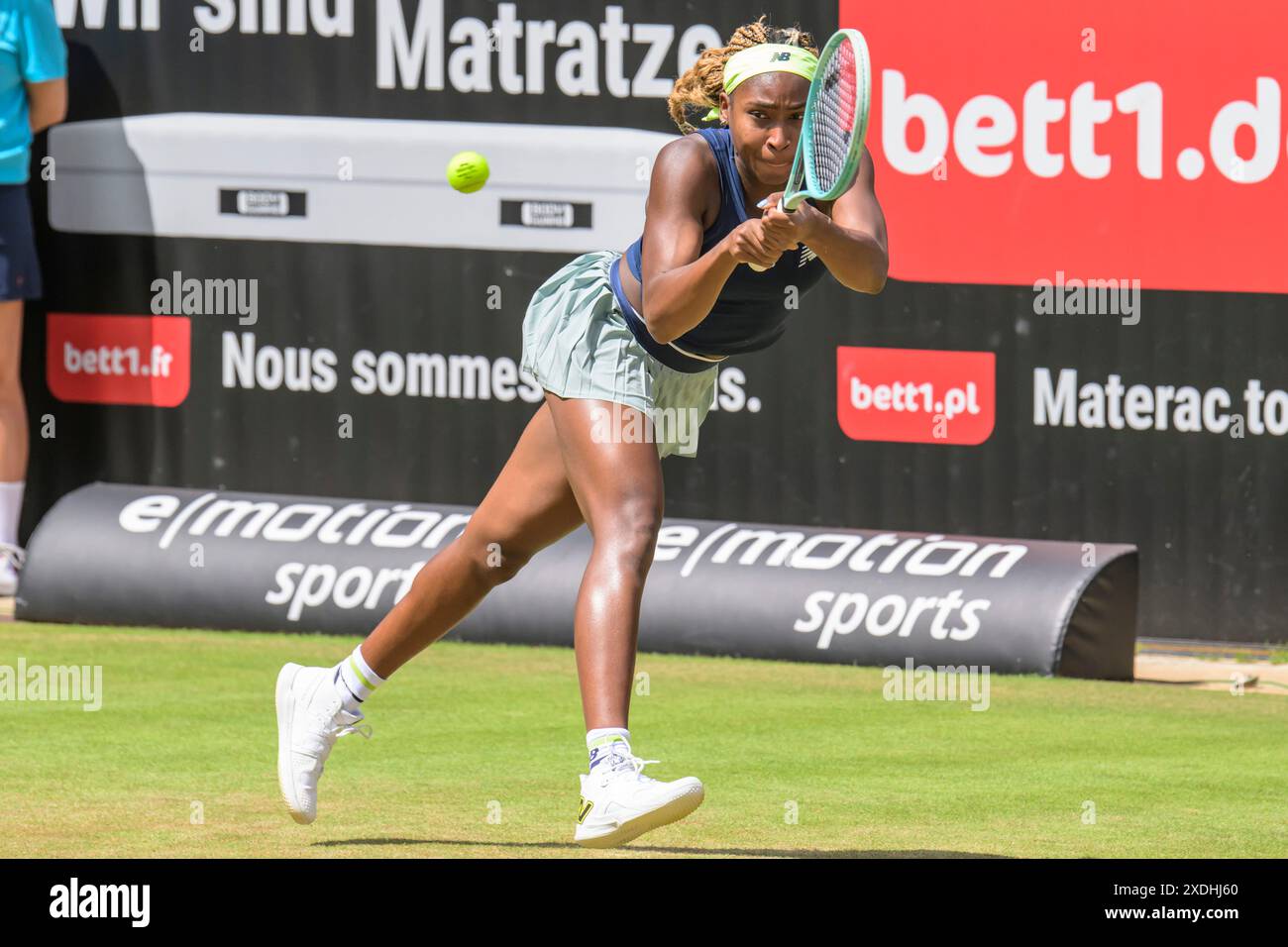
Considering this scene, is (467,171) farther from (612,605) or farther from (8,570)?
(612,605)

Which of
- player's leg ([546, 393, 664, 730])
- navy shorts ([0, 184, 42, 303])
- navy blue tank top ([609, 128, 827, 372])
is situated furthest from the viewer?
navy shorts ([0, 184, 42, 303])

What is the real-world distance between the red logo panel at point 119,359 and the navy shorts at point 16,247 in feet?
1.34

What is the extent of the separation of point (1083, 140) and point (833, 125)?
420cm

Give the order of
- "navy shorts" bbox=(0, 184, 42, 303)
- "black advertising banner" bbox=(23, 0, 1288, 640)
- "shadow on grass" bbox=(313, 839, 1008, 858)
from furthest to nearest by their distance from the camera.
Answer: "navy shorts" bbox=(0, 184, 42, 303)
"black advertising banner" bbox=(23, 0, 1288, 640)
"shadow on grass" bbox=(313, 839, 1008, 858)

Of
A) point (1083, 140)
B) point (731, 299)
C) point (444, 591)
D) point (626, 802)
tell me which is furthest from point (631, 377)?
point (1083, 140)

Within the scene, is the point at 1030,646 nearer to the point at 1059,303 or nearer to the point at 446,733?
the point at 1059,303

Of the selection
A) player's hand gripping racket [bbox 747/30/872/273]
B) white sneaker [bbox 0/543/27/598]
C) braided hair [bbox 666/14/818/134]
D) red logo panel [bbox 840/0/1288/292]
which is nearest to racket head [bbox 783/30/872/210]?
player's hand gripping racket [bbox 747/30/872/273]

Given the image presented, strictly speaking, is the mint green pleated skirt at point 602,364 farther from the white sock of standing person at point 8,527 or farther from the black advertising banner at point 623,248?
the white sock of standing person at point 8,527

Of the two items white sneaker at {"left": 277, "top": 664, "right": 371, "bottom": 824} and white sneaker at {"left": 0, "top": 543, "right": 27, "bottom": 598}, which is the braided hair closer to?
white sneaker at {"left": 277, "top": 664, "right": 371, "bottom": 824}

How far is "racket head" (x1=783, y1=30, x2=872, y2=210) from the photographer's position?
4.11m

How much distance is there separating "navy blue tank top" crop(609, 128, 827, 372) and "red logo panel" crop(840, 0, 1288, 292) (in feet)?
11.9

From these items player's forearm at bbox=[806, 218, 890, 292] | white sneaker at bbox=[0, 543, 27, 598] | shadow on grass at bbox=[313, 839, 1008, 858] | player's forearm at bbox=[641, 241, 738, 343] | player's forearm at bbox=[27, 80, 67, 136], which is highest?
player's forearm at bbox=[27, 80, 67, 136]

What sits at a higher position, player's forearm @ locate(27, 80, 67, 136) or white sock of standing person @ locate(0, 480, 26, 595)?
player's forearm @ locate(27, 80, 67, 136)

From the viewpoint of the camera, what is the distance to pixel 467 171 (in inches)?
332
